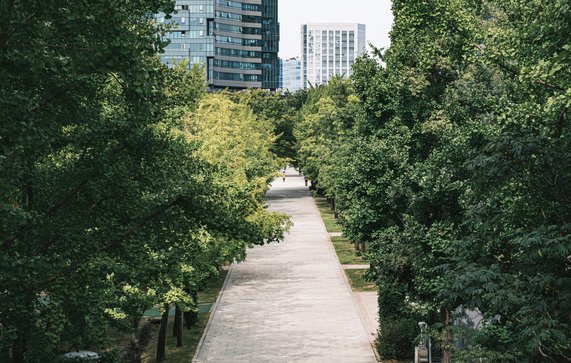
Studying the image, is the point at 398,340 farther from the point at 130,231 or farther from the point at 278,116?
the point at 278,116

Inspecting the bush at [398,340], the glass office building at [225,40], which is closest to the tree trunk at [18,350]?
the bush at [398,340]

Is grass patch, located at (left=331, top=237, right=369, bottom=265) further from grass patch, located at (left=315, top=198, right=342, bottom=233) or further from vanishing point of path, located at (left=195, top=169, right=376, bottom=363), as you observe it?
grass patch, located at (left=315, top=198, right=342, bottom=233)

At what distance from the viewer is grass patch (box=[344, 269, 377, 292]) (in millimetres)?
40062

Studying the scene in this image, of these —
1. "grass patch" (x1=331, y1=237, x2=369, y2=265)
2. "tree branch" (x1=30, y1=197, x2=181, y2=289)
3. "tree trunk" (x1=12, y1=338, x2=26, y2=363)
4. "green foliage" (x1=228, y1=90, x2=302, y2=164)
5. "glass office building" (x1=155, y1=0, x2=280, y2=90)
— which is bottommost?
"grass patch" (x1=331, y1=237, x2=369, y2=265)

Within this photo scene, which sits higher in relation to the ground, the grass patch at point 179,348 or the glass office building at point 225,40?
the glass office building at point 225,40

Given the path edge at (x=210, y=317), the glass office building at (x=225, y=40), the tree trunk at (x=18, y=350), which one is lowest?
the path edge at (x=210, y=317)

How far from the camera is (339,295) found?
127 feet

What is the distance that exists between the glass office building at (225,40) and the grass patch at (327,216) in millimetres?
79035

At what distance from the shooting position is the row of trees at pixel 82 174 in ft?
40.1

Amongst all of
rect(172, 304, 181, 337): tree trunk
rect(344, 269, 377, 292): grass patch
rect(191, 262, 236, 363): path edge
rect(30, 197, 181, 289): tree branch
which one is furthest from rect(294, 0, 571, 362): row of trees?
rect(344, 269, 377, 292): grass patch

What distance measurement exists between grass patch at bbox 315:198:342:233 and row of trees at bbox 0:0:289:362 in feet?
140

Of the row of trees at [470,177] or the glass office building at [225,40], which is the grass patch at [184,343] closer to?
the row of trees at [470,177]

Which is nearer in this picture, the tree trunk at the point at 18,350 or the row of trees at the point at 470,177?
the row of trees at the point at 470,177

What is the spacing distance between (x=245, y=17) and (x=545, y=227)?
6655 inches
